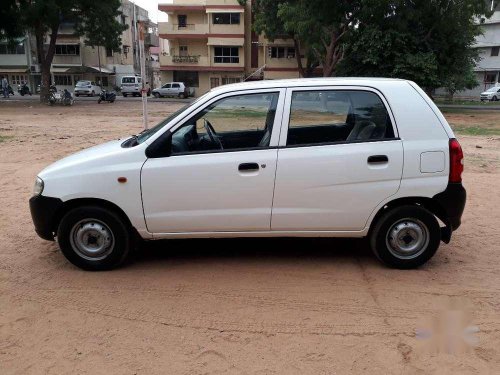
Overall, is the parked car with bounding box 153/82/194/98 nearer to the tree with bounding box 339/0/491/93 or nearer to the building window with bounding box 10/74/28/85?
the building window with bounding box 10/74/28/85

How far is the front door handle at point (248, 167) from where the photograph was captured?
4195mm

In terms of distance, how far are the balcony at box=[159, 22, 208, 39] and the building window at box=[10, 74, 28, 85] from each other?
19454 mm

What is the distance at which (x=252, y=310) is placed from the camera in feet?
12.1

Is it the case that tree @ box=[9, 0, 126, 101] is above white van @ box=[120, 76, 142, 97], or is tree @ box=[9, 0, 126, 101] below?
above

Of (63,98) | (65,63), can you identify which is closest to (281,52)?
(63,98)

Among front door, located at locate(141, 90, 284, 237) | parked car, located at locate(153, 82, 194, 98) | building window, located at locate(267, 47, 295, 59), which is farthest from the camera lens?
building window, located at locate(267, 47, 295, 59)

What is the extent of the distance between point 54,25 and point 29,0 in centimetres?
202

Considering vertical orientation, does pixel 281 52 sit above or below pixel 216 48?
below

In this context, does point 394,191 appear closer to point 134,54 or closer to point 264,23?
point 264,23

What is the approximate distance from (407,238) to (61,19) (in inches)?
1296

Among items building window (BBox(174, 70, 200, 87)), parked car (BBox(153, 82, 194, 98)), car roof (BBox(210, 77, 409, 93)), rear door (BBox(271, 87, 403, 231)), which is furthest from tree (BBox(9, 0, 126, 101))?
rear door (BBox(271, 87, 403, 231))

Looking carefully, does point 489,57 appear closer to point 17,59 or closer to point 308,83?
point 17,59

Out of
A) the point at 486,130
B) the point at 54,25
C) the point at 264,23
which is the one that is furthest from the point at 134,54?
the point at 486,130

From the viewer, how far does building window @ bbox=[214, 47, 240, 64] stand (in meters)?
50.4
